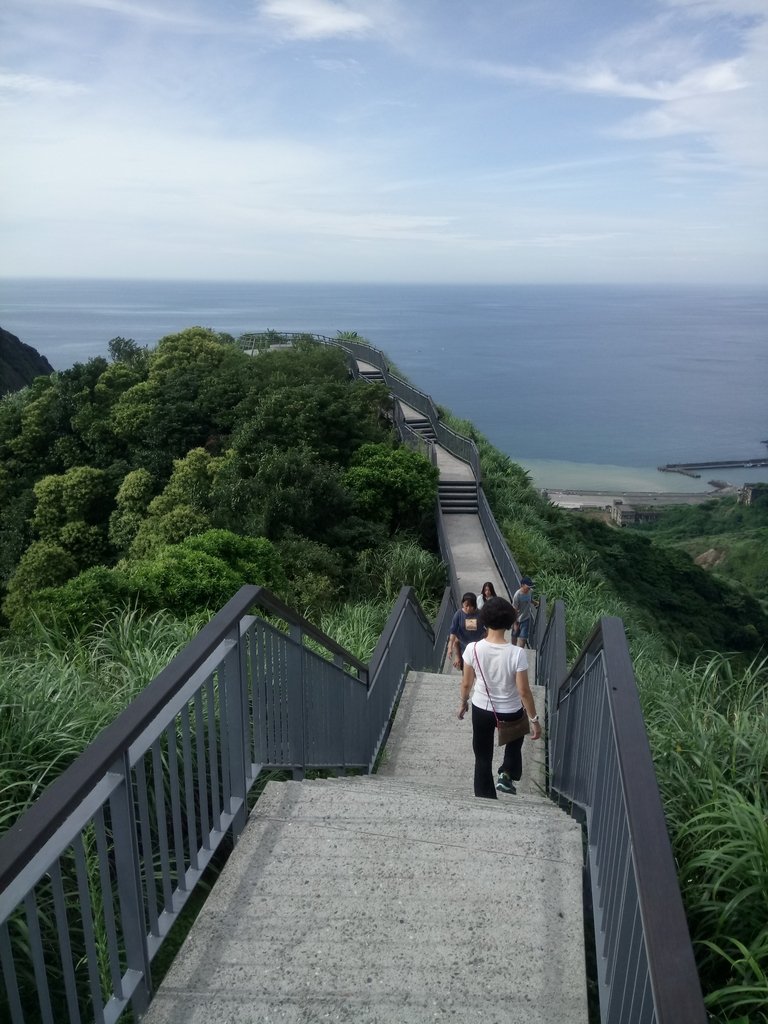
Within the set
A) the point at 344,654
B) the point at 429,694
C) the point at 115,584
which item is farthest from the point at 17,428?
the point at 344,654

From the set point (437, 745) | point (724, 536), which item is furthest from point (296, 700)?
point (724, 536)

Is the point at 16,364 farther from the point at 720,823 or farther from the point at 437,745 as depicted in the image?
the point at 720,823

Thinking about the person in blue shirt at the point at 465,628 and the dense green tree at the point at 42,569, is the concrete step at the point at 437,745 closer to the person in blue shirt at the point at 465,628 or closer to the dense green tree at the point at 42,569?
the person in blue shirt at the point at 465,628

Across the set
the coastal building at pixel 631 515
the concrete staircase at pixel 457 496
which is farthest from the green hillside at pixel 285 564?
the coastal building at pixel 631 515

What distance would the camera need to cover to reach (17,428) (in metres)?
32.8

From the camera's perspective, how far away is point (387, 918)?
3.04 meters

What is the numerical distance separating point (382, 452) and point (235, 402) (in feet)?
23.1

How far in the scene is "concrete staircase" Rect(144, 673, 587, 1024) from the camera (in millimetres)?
2633

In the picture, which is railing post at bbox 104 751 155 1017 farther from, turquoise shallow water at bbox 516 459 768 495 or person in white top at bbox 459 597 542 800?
turquoise shallow water at bbox 516 459 768 495

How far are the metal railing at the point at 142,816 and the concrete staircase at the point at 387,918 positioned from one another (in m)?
0.19

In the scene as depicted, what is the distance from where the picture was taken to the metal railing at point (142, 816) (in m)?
2.08

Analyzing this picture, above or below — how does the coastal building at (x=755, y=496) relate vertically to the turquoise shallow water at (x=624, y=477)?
above

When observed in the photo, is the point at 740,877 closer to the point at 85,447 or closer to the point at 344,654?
the point at 344,654

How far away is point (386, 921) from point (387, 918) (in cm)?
2
